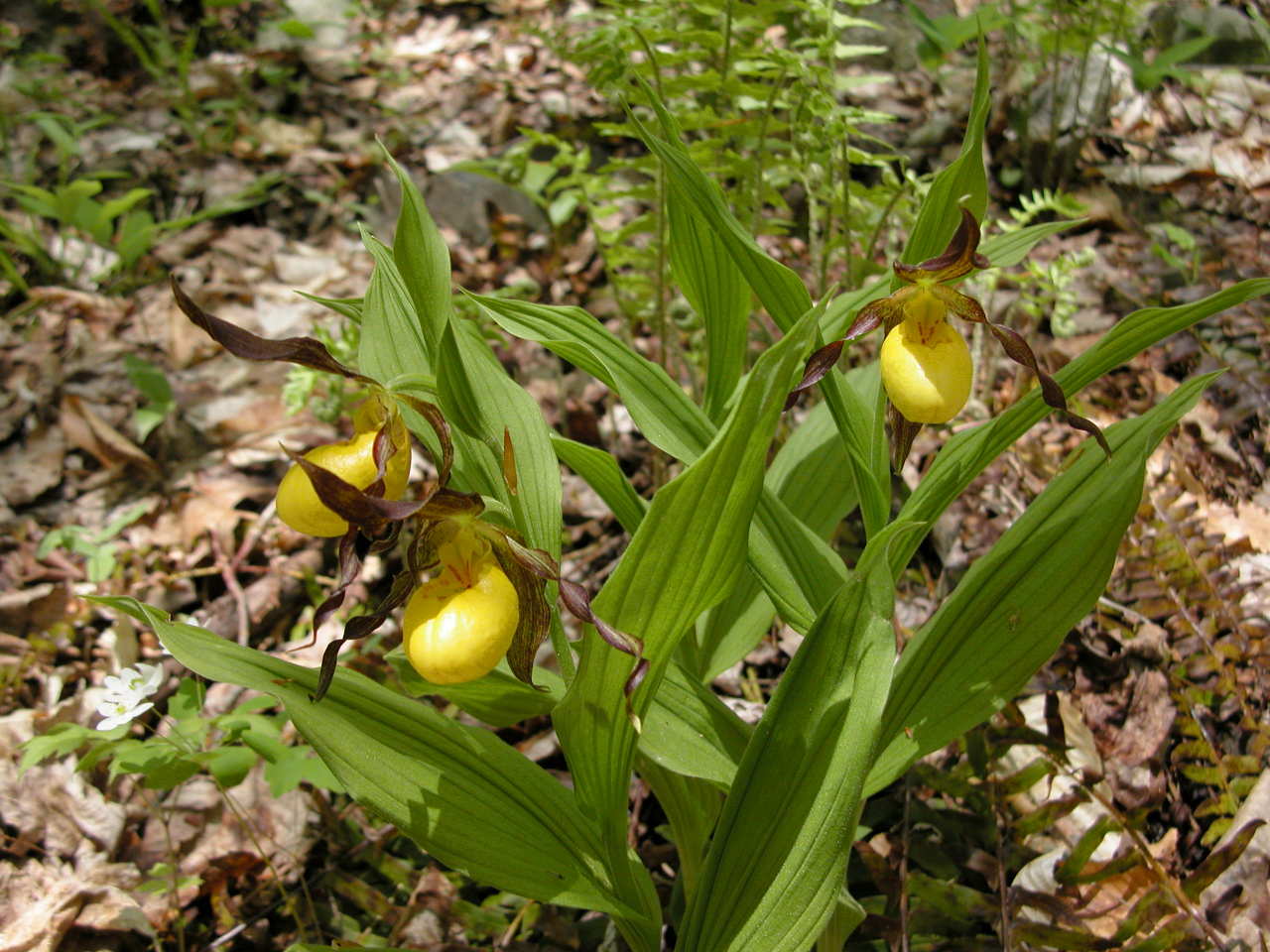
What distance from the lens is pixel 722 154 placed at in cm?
212

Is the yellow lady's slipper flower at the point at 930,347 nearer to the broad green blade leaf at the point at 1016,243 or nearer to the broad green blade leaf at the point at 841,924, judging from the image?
the broad green blade leaf at the point at 1016,243

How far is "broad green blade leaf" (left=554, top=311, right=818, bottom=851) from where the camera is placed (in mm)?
986

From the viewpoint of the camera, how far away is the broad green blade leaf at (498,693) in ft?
4.33

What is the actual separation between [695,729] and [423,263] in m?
0.78

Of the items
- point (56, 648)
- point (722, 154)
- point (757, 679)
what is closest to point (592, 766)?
point (757, 679)

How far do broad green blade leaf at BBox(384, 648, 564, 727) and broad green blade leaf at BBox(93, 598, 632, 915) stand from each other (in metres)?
0.11

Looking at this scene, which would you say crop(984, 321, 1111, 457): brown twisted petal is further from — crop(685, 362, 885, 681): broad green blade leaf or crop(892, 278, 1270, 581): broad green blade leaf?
crop(685, 362, 885, 681): broad green blade leaf

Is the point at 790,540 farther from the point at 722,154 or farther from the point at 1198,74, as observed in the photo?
the point at 1198,74

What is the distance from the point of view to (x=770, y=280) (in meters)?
1.22

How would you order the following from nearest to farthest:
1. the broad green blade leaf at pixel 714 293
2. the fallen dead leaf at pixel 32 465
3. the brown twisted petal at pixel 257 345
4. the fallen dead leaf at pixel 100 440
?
the brown twisted petal at pixel 257 345, the broad green blade leaf at pixel 714 293, the fallen dead leaf at pixel 32 465, the fallen dead leaf at pixel 100 440

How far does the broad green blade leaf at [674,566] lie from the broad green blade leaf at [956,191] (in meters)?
0.28

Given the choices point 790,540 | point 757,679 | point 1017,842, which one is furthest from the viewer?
point 757,679

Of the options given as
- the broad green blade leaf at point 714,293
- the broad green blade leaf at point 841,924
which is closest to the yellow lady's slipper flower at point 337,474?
the broad green blade leaf at point 714,293

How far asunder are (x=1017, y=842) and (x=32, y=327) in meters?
3.59
